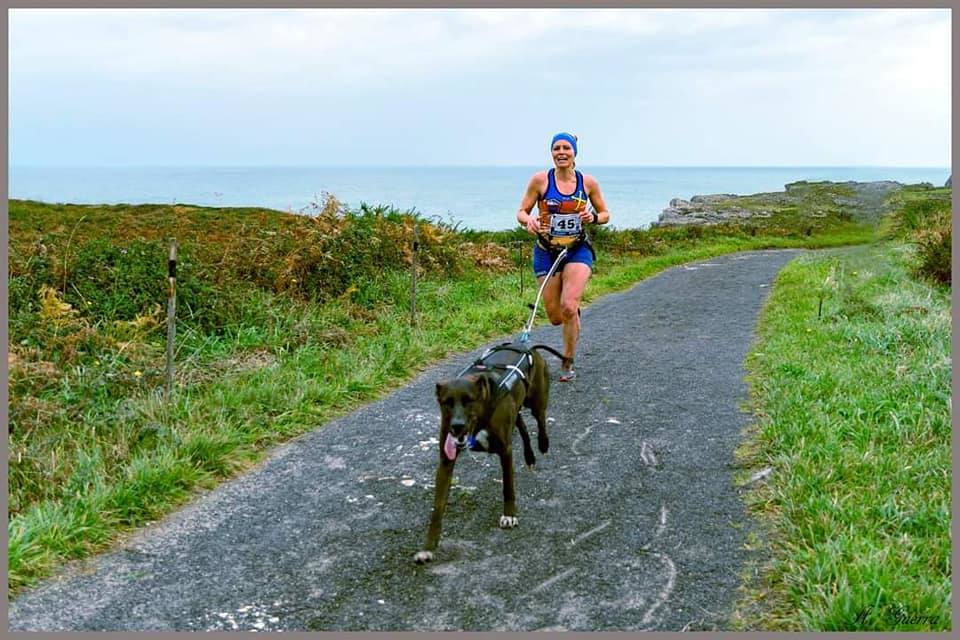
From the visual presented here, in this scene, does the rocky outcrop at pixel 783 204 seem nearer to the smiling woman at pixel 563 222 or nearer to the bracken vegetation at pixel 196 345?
the bracken vegetation at pixel 196 345

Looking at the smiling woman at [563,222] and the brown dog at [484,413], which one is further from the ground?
the smiling woman at [563,222]

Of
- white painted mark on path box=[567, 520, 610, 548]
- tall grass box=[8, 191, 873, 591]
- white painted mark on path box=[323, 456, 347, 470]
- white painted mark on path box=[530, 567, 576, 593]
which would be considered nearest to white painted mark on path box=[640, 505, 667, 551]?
white painted mark on path box=[567, 520, 610, 548]

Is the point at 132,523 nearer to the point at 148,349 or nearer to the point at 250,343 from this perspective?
the point at 148,349

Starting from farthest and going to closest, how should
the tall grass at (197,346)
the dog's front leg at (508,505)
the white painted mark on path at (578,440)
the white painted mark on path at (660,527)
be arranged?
1. the white painted mark on path at (578,440)
2. the tall grass at (197,346)
3. the dog's front leg at (508,505)
4. the white painted mark on path at (660,527)

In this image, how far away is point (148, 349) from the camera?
7262mm

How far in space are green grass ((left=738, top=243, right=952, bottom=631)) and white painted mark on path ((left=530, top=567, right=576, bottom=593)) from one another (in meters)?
0.76

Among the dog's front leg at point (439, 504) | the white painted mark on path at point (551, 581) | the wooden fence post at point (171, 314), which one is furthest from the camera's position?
the wooden fence post at point (171, 314)

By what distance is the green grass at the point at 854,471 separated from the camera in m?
3.51

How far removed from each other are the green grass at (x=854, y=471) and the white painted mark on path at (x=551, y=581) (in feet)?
2.49

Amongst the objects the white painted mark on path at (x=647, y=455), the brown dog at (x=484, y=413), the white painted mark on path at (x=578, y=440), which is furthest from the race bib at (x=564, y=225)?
the brown dog at (x=484, y=413)

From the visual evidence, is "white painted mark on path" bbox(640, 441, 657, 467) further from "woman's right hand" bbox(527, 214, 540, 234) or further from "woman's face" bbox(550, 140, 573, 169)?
"woman's face" bbox(550, 140, 573, 169)

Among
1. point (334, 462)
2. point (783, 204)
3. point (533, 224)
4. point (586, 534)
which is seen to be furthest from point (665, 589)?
point (783, 204)

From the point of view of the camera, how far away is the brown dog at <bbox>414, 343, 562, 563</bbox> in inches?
152

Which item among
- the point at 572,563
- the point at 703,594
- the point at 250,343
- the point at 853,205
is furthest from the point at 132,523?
the point at 853,205
